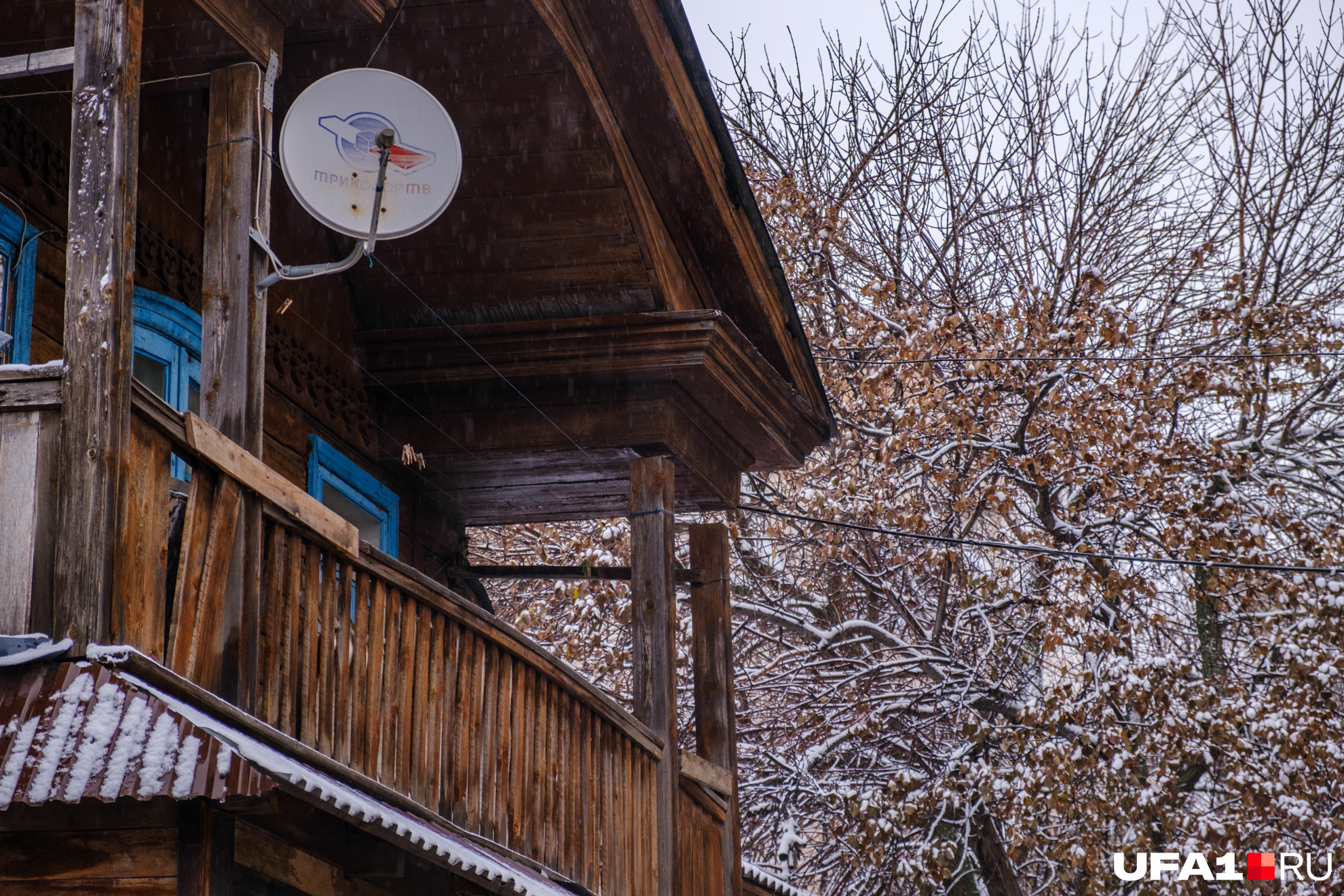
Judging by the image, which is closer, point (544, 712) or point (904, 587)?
point (544, 712)

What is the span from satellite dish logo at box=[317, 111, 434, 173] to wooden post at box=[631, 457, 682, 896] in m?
3.20

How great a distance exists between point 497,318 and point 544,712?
2.78m

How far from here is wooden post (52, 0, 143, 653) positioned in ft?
14.2

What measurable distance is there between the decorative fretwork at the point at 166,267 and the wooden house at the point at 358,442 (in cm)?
2

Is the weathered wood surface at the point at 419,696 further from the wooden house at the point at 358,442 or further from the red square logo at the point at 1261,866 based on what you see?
the red square logo at the point at 1261,866

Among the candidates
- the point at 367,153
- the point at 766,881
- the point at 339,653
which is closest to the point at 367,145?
the point at 367,153

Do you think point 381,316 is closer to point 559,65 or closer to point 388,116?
point 559,65

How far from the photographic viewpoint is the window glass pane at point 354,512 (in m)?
9.24

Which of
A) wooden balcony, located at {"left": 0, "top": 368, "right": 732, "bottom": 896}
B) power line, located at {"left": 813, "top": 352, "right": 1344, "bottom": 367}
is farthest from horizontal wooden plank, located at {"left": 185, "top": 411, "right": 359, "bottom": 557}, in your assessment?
power line, located at {"left": 813, "top": 352, "right": 1344, "bottom": 367}

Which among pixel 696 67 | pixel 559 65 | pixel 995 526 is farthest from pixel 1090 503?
pixel 559 65

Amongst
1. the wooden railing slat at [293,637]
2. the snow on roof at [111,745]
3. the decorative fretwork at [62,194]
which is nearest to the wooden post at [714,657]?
the decorative fretwork at [62,194]

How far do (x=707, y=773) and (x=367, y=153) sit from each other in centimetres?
495

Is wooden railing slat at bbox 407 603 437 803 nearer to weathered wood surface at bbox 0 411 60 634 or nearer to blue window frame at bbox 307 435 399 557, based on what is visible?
weathered wood surface at bbox 0 411 60 634

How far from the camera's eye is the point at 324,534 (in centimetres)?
566
